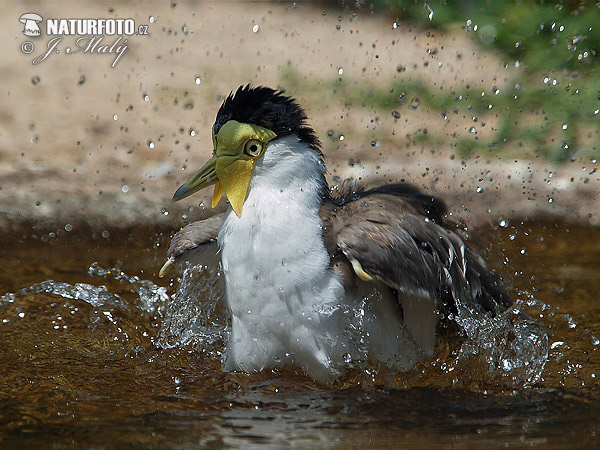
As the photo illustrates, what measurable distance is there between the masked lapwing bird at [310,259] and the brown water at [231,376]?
151mm

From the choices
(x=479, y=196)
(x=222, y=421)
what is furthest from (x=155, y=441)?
(x=479, y=196)

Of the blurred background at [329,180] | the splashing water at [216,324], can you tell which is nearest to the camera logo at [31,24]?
the blurred background at [329,180]

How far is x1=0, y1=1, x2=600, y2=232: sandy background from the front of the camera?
5.82 m

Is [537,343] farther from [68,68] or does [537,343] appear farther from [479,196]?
[68,68]

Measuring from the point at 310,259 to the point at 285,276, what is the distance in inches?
4.5

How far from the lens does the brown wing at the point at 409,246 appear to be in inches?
139

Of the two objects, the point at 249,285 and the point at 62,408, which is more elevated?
the point at 249,285

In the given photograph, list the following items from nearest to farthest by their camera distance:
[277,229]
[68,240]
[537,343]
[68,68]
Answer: [277,229]
[537,343]
[68,240]
[68,68]

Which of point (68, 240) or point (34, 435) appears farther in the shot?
point (68, 240)

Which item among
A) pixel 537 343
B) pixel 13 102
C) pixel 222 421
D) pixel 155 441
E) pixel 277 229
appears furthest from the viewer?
pixel 13 102

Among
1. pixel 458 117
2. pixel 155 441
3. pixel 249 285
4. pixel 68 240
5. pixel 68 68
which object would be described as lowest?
pixel 155 441

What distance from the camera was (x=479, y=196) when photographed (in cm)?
586

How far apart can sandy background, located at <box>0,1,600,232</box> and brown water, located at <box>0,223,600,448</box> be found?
49 cm

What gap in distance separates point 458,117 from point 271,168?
3826mm
